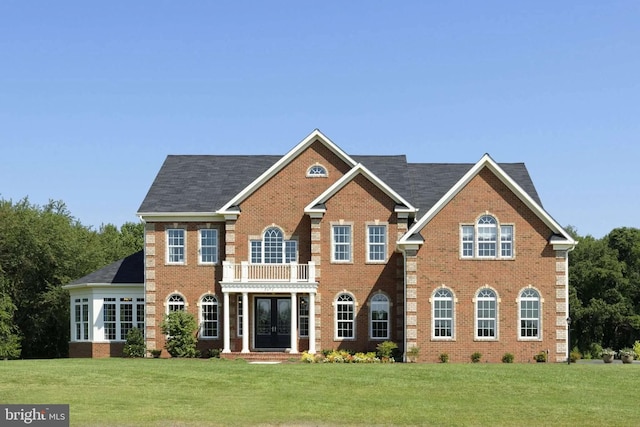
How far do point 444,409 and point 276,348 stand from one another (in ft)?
69.8

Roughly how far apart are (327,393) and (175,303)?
62.9 feet

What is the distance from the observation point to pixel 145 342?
45312 millimetres

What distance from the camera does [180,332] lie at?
144ft

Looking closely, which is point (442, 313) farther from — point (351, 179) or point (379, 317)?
point (351, 179)

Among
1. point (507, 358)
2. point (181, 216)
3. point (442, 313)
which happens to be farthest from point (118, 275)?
point (507, 358)

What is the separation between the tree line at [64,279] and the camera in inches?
2275

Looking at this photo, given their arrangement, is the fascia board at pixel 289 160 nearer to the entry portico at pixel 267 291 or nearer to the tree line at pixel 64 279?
the entry portico at pixel 267 291

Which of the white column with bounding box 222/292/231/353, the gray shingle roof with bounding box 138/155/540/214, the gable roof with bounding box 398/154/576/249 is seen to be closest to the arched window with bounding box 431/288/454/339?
the gable roof with bounding box 398/154/576/249

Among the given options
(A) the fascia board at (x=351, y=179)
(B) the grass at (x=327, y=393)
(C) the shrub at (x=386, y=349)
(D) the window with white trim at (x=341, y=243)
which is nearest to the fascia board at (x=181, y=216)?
(A) the fascia board at (x=351, y=179)

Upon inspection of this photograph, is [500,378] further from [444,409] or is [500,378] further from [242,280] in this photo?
[242,280]

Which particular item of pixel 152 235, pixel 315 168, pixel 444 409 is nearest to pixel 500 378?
pixel 444 409

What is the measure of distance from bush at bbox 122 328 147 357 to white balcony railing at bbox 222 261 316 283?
5.01 metres

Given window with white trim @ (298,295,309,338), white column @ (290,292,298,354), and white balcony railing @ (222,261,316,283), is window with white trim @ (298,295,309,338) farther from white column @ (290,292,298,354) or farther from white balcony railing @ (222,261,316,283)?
white balcony railing @ (222,261,316,283)

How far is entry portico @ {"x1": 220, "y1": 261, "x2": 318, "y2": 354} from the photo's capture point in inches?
1714
